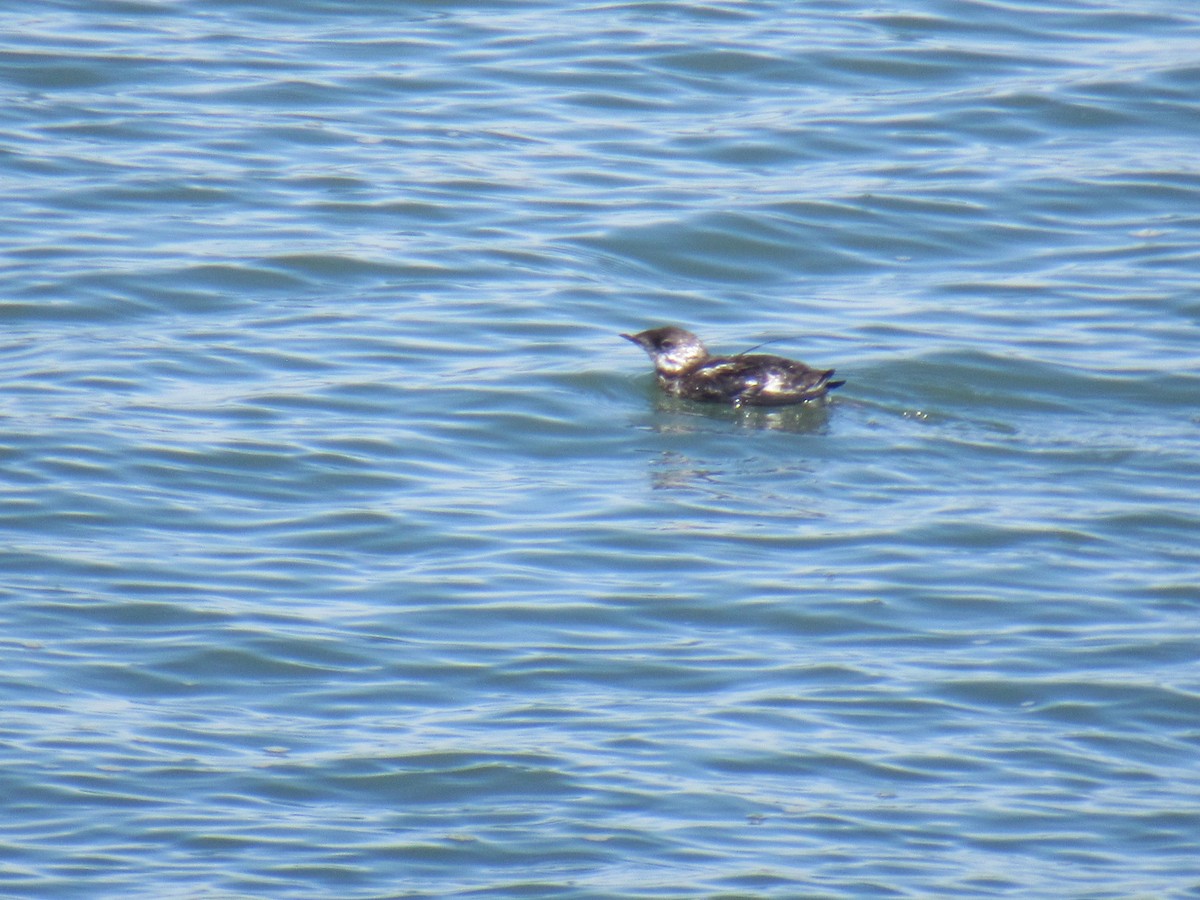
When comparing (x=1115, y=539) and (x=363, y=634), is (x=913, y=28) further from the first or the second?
(x=363, y=634)

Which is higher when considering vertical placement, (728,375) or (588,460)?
(728,375)

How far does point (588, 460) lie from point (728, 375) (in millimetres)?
1063

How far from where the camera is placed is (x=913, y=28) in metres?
18.3

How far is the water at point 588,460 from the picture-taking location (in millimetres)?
6512

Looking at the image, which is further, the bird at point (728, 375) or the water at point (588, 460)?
the bird at point (728, 375)

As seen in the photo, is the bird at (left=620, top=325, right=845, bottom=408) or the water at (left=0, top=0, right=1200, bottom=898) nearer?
the water at (left=0, top=0, right=1200, bottom=898)

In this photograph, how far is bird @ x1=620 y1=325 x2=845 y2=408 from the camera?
1057 centimetres

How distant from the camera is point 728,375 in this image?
35.7 feet

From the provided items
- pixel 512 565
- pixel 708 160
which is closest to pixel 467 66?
pixel 708 160

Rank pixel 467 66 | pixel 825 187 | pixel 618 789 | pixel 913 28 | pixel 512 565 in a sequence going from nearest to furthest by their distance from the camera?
pixel 618 789, pixel 512 565, pixel 825 187, pixel 467 66, pixel 913 28

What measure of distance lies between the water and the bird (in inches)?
5.8

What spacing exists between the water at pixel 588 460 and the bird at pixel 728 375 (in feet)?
0.48

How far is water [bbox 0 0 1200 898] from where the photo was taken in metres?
6.51

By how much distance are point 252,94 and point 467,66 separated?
6.26 feet
